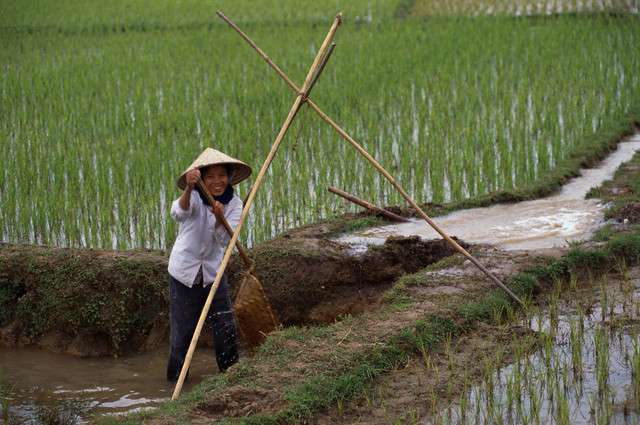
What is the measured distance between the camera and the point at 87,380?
504cm

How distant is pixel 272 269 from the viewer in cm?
548

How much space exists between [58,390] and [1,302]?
0.81 m

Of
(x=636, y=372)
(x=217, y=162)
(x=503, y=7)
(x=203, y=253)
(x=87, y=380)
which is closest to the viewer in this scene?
(x=636, y=372)

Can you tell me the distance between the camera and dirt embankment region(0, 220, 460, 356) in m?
5.37

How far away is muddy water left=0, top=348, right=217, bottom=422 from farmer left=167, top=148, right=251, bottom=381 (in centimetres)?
23

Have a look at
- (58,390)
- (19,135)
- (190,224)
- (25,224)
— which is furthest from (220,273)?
(19,135)

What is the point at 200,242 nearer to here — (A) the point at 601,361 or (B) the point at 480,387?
(B) the point at 480,387

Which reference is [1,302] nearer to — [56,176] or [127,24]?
[56,176]

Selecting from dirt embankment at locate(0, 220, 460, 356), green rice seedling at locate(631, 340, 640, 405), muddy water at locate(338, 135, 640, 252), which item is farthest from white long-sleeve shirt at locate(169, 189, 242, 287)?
green rice seedling at locate(631, 340, 640, 405)

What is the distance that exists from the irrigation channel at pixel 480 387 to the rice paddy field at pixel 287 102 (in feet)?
2.28

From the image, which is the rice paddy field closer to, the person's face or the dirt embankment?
the dirt embankment

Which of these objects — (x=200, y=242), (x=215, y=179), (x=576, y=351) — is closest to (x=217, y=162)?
(x=215, y=179)

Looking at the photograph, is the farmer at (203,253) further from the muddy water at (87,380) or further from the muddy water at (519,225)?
the muddy water at (519,225)

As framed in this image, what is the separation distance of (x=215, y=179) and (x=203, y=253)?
0.33m
